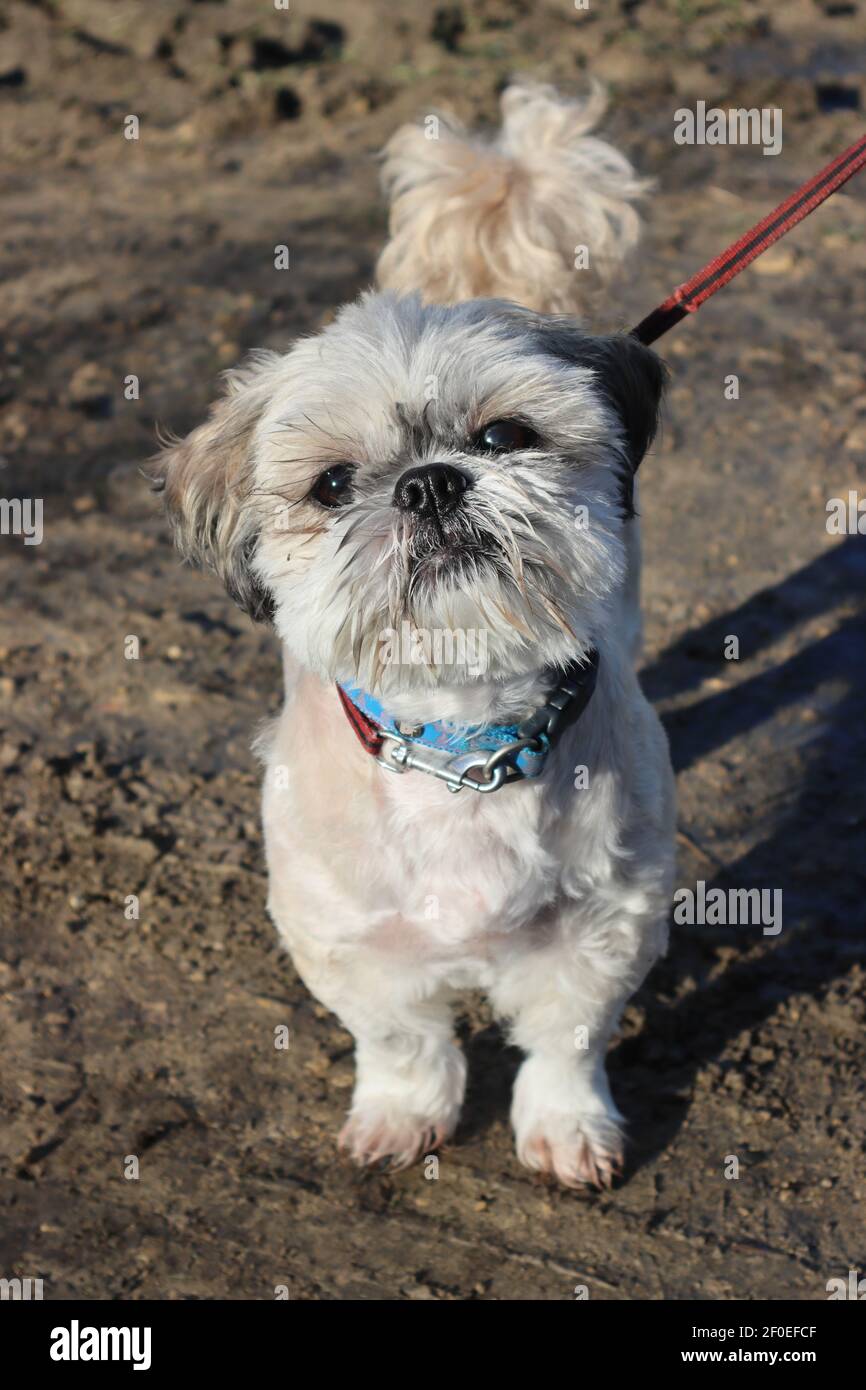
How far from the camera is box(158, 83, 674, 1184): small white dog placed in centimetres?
254

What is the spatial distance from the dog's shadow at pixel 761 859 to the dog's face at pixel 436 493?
1.42 meters

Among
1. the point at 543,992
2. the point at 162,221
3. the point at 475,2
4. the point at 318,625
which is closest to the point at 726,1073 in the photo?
the point at 543,992

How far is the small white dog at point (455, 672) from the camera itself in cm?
254

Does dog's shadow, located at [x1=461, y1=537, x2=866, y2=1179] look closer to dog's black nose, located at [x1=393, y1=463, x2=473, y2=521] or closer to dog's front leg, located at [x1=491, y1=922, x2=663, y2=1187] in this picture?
dog's front leg, located at [x1=491, y1=922, x2=663, y2=1187]

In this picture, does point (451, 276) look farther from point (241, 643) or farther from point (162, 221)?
point (162, 221)

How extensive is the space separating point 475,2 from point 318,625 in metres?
8.27

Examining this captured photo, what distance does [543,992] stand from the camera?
3.17m

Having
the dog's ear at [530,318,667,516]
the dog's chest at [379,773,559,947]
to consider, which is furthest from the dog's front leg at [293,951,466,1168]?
the dog's ear at [530,318,667,516]

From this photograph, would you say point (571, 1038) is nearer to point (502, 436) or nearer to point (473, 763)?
point (473, 763)

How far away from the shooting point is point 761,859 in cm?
422

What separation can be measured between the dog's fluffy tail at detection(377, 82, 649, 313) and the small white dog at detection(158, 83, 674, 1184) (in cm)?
2

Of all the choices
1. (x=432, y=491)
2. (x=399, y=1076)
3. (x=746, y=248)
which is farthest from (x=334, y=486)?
(x=399, y=1076)

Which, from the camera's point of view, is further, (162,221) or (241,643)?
(162,221)

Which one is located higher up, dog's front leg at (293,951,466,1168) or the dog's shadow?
the dog's shadow
